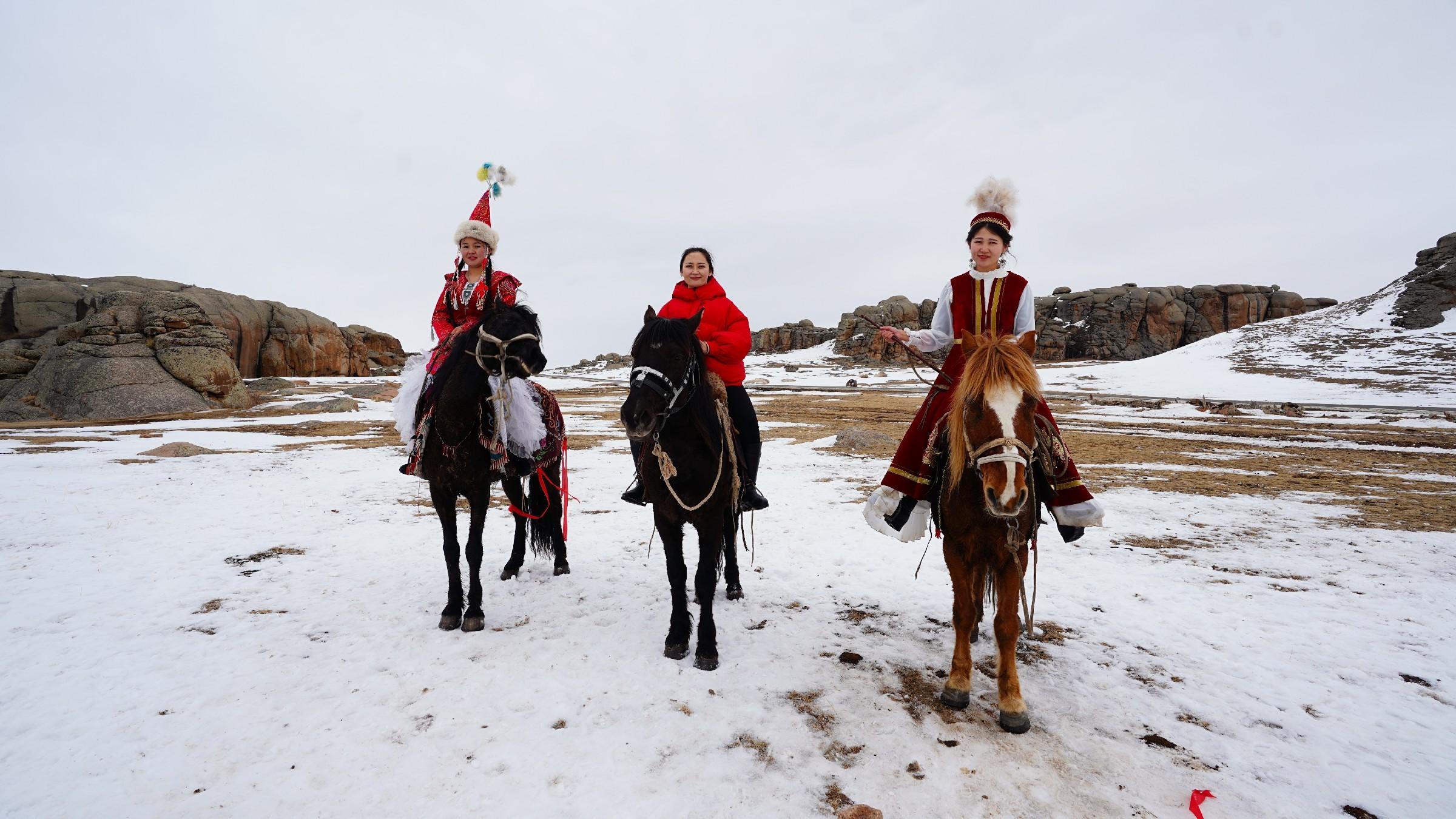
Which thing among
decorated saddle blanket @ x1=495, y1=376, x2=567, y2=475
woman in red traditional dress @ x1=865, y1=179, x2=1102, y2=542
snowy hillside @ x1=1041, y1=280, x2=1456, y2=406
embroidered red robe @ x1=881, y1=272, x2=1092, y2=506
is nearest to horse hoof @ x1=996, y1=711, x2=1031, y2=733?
woman in red traditional dress @ x1=865, y1=179, x2=1102, y2=542

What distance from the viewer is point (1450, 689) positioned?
3.35m

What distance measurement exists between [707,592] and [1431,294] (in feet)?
216

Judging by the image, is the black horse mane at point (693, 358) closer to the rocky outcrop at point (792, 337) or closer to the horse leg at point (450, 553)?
the horse leg at point (450, 553)

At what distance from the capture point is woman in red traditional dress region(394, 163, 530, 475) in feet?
14.6

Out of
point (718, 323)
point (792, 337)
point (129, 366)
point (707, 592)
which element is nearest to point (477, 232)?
point (718, 323)

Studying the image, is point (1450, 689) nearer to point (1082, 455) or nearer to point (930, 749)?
point (930, 749)

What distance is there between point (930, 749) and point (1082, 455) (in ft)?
39.8

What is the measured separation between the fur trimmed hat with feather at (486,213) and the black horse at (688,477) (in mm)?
2161

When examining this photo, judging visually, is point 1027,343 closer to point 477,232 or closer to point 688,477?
point 688,477

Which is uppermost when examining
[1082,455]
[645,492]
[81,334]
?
[81,334]

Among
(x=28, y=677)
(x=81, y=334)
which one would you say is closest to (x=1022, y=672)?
(x=28, y=677)

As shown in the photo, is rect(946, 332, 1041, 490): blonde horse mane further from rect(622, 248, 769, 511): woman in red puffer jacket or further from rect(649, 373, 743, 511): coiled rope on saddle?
rect(622, 248, 769, 511): woman in red puffer jacket

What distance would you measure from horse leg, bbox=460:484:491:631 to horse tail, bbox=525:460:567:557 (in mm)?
995

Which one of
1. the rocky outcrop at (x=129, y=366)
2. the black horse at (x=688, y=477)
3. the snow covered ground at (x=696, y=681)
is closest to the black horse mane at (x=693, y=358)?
the black horse at (x=688, y=477)
